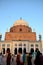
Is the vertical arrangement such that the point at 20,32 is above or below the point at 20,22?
below

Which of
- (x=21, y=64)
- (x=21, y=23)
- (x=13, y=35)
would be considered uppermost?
(x=21, y=23)

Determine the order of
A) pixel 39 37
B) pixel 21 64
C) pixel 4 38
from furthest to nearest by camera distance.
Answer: pixel 4 38
pixel 39 37
pixel 21 64

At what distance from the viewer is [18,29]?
57.7 m

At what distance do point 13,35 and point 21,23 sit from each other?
469 cm

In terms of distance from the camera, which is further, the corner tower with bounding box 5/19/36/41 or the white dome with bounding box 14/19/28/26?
the white dome with bounding box 14/19/28/26

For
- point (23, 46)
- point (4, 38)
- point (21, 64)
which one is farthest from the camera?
point (4, 38)

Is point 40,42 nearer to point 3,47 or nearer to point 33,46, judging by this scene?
point 33,46

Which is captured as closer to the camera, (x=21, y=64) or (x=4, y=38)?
(x=21, y=64)

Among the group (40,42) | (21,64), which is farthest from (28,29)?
(21,64)

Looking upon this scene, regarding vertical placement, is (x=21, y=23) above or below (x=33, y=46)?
above

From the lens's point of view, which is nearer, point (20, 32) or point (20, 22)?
point (20, 32)

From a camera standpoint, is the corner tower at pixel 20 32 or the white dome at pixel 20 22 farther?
the white dome at pixel 20 22

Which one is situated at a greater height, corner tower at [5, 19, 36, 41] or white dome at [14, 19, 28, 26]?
white dome at [14, 19, 28, 26]

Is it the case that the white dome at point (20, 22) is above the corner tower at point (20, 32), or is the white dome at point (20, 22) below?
above
